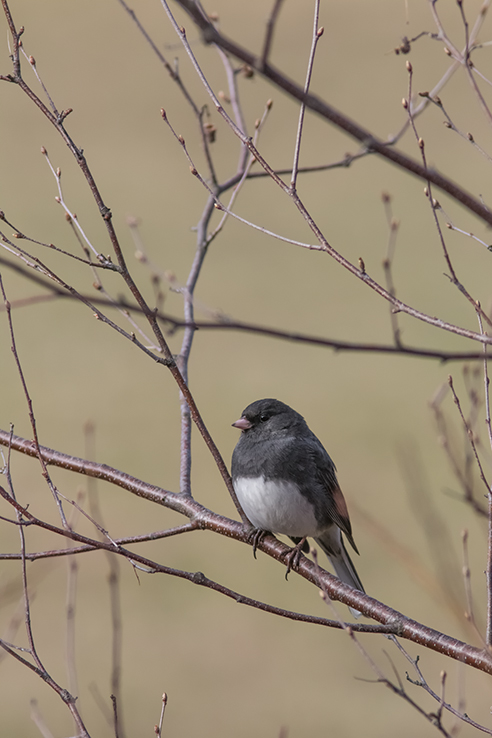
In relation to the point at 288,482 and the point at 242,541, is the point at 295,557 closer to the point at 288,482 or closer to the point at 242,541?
the point at 242,541

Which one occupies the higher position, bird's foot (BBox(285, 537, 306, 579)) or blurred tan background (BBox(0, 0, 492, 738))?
blurred tan background (BBox(0, 0, 492, 738))

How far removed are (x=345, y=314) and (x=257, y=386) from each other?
77.8 inches

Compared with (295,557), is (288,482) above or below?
above

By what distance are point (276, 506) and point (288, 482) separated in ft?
0.45

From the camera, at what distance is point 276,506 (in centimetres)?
228

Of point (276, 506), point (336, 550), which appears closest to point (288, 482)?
point (276, 506)

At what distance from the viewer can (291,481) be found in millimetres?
2410

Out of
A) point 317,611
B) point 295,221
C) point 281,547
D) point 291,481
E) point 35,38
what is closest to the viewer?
point 281,547

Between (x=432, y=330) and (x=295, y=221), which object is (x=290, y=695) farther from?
(x=295, y=221)

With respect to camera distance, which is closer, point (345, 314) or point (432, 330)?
point (432, 330)

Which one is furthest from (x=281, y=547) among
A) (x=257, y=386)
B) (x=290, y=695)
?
(x=257, y=386)

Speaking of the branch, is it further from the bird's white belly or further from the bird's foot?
the bird's white belly

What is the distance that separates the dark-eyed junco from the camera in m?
2.31

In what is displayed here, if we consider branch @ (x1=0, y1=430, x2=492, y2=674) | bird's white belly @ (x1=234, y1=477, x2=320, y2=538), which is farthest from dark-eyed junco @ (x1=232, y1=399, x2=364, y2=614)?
branch @ (x1=0, y1=430, x2=492, y2=674)
